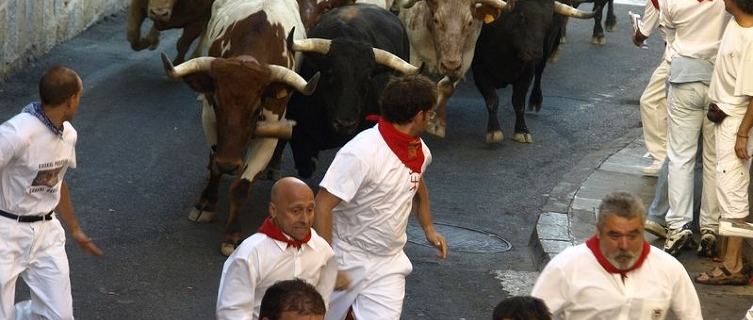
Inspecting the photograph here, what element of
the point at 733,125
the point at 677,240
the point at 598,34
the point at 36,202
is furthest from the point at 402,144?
the point at 598,34

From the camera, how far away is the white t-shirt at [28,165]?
7.30 metres

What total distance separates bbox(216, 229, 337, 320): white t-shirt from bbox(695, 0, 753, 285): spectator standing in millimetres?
3967

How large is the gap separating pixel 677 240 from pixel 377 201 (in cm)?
356

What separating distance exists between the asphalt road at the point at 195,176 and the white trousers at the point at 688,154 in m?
1.15

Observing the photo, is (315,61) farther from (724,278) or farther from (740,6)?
(724,278)

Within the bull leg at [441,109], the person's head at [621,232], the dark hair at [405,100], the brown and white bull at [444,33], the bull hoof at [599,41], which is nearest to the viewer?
the person's head at [621,232]

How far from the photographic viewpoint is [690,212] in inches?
411

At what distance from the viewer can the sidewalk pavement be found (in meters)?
9.60

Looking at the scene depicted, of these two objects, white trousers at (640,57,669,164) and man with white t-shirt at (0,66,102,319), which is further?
white trousers at (640,57,669,164)

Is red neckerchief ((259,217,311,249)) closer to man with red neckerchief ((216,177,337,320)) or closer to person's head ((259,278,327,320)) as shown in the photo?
man with red neckerchief ((216,177,337,320))

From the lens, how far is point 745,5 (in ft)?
31.3

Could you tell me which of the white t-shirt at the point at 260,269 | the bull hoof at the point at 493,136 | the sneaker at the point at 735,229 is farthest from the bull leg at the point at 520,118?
the white t-shirt at the point at 260,269

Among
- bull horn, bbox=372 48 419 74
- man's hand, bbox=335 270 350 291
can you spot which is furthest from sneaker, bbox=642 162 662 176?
man's hand, bbox=335 270 350 291

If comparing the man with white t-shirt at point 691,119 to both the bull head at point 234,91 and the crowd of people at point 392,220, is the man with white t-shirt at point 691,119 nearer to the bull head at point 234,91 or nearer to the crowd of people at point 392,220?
the crowd of people at point 392,220
